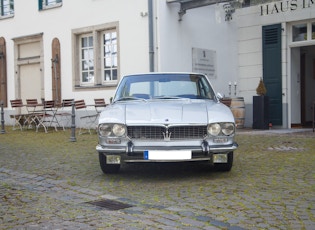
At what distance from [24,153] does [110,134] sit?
3962mm

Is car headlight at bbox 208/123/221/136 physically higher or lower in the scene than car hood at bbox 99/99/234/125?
lower

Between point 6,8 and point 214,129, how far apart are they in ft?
51.0

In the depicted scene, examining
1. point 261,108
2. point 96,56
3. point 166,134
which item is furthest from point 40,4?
point 166,134

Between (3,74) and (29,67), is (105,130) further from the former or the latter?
(3,74)

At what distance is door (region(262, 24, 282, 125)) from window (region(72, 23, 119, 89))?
5032mm

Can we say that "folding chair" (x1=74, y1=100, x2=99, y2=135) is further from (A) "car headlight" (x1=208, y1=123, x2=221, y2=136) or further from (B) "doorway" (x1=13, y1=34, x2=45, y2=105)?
(A) "car headlight" (x1=208, y1=123, x2=221, y2=136)

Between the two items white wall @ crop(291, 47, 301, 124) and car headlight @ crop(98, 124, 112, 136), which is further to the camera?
white wall @ crop(291, 47, 301, 124)

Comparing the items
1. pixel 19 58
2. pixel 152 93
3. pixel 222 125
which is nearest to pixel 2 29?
pixel 19 58

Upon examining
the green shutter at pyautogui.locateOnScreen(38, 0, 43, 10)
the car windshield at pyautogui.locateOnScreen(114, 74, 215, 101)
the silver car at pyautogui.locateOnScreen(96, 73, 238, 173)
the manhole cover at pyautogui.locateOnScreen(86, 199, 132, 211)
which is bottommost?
the manhole cover at pyautogui.locateOnScreen(86, 199, 132, 211)

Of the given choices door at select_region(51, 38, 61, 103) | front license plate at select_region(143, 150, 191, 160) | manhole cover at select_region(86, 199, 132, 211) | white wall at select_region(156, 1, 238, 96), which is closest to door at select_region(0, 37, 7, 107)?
door at select_region(51, 38, 61, 103)

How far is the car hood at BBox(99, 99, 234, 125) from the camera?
591cm

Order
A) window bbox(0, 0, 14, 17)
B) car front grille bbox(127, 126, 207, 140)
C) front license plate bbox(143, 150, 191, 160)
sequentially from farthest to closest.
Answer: window bbox(0, 0, 14, 17)
car front grille bbox(127, 126, 207, 140)
front license plate bbox(143, 150, 191, 160)

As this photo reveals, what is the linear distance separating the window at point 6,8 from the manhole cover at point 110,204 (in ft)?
49.9

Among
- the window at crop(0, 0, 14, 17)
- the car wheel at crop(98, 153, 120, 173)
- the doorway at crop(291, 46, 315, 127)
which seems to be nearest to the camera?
the car wheel at crop(98, 153, 120, 173)
